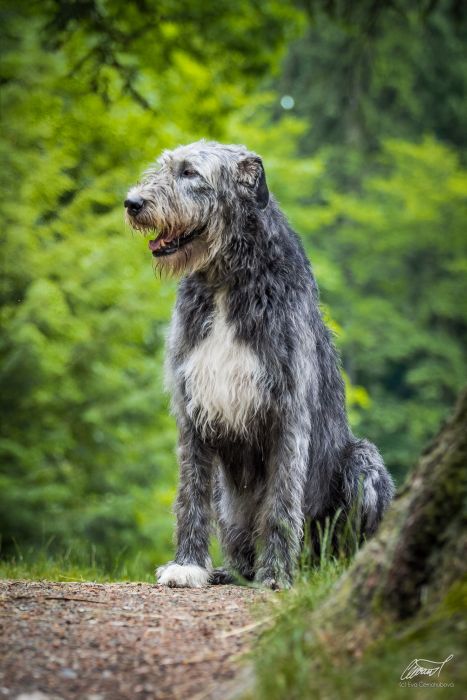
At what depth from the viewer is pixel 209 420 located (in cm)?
517

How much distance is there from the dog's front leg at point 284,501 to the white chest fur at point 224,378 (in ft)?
0.77

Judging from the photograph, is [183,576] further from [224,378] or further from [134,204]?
[134,204]

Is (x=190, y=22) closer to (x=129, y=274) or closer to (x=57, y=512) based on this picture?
(x=129, y=274)

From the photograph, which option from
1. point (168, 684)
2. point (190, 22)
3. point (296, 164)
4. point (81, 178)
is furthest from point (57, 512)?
point (296, 164)

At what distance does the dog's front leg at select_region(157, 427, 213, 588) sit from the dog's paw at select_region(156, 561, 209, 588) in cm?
2

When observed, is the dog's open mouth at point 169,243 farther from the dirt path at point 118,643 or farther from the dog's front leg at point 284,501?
the dirt path at point 118,643

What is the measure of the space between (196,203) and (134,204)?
0.34 m

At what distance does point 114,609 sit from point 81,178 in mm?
9750

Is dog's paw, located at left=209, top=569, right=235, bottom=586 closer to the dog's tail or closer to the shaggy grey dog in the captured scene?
the shaggy grey dog

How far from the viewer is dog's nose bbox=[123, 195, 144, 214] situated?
5.05 metres

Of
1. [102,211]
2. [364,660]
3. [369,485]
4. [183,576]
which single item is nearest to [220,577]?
[183,576]

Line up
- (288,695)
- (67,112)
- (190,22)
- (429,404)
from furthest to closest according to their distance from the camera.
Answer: (429,404), (67,112), (190,22), (288,695)
